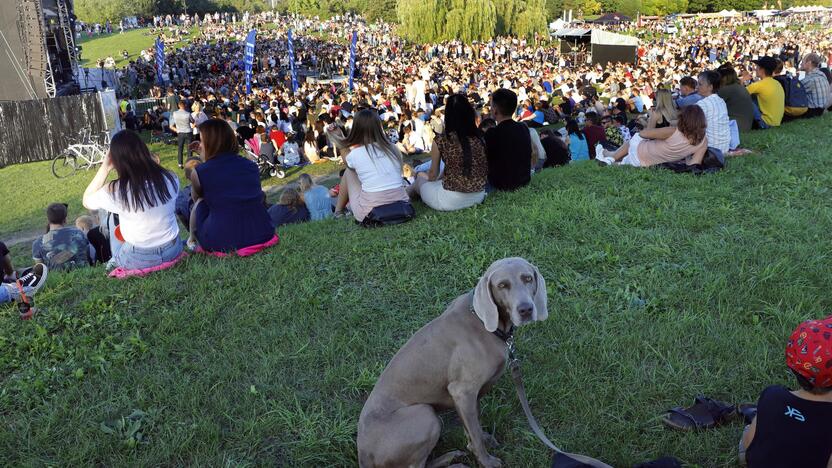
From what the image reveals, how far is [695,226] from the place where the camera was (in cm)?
502

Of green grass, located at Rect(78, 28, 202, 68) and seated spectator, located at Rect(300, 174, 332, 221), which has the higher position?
green grass, located at Rect(78, 28, 202, 68)

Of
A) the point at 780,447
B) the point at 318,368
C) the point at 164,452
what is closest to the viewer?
the point at 780,447

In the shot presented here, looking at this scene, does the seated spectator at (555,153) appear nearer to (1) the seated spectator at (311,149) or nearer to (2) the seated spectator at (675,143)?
(2) the seated spectator at (675,143)

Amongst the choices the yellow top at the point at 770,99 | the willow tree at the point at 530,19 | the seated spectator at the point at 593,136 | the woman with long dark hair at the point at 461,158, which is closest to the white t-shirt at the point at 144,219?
the woman with long dark hair at the point at 461,158

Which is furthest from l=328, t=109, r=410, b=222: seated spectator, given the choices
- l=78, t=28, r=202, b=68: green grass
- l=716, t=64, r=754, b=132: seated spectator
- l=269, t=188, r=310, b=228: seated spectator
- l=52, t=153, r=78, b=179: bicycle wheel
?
l=78, t=28, r=202, b=68: green grass

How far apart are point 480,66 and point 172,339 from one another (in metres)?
28.9

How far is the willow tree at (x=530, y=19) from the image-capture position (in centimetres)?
4012

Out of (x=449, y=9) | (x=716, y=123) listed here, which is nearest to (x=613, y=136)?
(x=716, y=123)

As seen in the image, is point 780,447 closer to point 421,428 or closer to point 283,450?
point 421,428

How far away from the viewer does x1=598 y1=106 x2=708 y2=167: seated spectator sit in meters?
6.54

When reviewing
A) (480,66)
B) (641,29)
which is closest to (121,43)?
(480,66)

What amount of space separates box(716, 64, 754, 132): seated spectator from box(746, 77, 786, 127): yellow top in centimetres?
→ 50

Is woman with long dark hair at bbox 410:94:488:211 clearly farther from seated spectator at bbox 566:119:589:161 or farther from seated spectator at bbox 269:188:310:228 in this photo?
seated spectator at bbox 566:119:589:161

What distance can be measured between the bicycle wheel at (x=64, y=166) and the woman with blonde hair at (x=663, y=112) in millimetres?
13361
